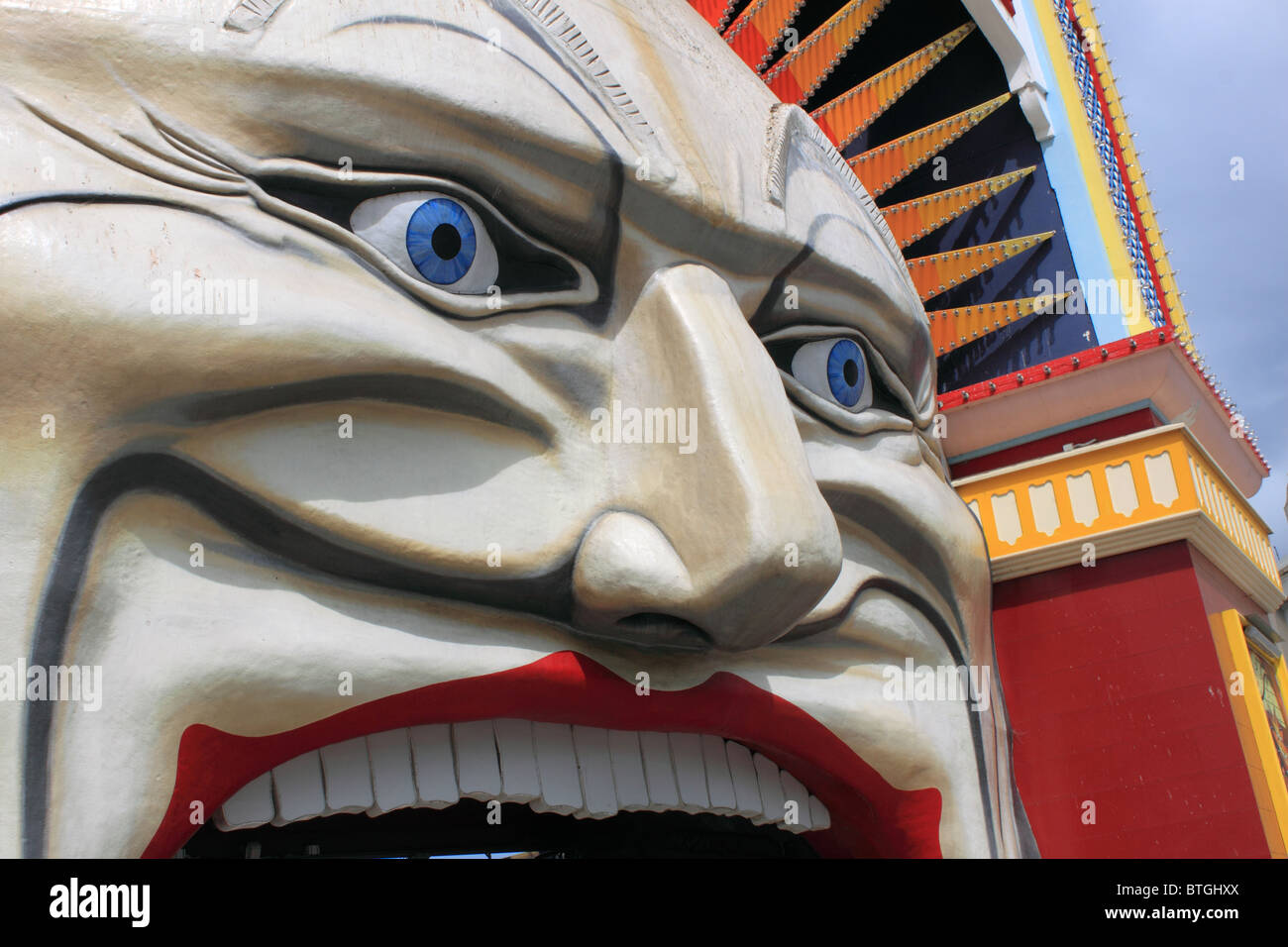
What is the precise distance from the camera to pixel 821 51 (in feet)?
14.9

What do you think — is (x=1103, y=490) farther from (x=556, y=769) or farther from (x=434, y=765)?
(x=434, y=765)

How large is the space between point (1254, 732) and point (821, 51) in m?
2.82

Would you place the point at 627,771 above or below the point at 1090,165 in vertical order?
below

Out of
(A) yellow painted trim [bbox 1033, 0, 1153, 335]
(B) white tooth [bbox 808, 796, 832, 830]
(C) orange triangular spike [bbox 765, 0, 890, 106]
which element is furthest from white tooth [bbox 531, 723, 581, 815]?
(A) yellow painted trim [bbox 1033, 0, 1153, 335]

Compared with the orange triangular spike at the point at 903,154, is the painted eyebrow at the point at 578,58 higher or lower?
lower

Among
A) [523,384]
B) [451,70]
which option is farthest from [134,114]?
[523,384]

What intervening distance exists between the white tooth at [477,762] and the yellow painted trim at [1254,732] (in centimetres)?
241

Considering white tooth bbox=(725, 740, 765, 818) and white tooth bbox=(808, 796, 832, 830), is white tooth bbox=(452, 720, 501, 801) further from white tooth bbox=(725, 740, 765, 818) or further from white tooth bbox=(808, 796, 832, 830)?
white tooth bbox=(808, 796, 832, 830)

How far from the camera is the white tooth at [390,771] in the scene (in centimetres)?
177

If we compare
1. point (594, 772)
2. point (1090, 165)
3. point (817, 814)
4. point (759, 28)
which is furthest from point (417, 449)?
point (1090, 165)

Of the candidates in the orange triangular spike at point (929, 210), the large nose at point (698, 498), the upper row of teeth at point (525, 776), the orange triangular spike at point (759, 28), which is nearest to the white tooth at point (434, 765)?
the upper row of teeth at point (525, 776)

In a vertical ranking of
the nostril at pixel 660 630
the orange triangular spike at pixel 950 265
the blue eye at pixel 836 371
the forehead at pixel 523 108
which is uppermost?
the orange triangular spike at pixel 950 265

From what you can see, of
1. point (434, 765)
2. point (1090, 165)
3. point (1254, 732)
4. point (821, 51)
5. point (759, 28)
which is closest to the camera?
point (434, 765)

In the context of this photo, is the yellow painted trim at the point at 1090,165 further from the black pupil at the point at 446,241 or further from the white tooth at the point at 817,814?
the black pupil at the point at 446,241
